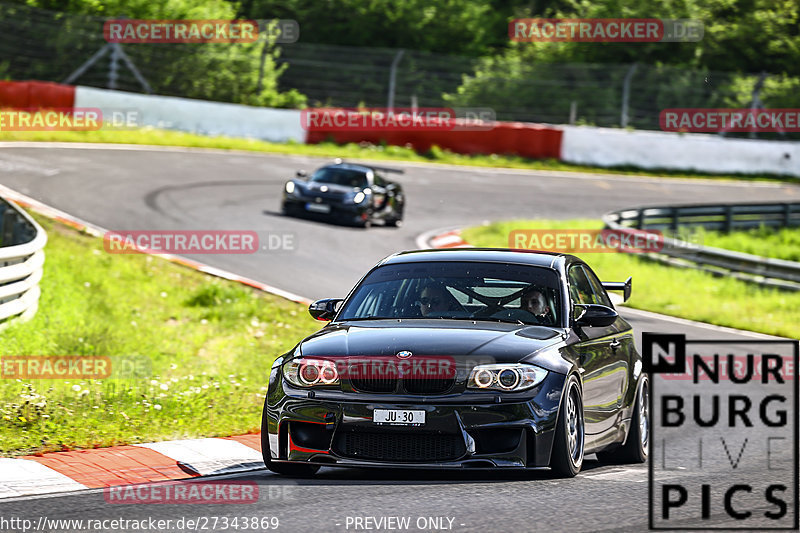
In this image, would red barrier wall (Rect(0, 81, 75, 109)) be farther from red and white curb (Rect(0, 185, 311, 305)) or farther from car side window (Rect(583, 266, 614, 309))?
car side window (Rect(583, 266, 614, 309))

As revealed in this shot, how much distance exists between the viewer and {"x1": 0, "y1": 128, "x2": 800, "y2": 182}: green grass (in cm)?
3272

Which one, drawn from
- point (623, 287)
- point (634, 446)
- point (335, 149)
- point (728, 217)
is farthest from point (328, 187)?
point (634, 446)

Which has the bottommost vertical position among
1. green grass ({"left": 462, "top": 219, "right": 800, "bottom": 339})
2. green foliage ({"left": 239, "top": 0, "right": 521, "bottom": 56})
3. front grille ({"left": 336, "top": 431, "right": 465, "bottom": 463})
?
green grass ({"left": 462, "top": 219, "right": 800, "bottom": 339})

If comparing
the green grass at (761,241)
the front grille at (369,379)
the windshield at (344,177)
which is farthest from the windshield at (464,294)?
the green grass at (761,241)

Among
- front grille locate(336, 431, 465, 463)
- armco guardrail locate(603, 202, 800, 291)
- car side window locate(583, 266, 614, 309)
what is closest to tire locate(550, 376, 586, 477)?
front grille locate(336, 431, 465, 463)

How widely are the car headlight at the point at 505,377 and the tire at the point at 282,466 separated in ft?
3.89

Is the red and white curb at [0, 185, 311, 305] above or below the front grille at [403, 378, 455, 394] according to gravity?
below

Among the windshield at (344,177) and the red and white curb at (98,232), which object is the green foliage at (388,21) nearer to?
the windshield at (344,177)

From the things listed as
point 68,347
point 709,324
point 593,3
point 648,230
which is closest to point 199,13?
point 593,3

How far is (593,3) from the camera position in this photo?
5228 cm

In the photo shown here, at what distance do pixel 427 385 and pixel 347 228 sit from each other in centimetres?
1796

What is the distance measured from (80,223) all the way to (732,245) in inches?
558

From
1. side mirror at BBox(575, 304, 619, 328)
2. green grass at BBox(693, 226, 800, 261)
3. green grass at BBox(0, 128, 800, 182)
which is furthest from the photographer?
green grass at BBox(0, 128, 800, 182)

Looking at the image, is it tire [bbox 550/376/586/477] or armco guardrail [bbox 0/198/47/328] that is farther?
armco guardrail [bbox 0/198/47/328]
